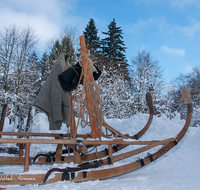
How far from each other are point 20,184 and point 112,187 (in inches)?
41.5

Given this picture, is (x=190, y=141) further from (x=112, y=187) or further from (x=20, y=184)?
(x=20, y=184)

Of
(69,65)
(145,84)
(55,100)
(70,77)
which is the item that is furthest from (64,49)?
(55,100)

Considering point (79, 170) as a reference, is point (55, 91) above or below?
above

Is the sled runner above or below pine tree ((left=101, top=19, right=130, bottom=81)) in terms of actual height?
below

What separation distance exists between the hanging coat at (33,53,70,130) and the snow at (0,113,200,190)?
2.68ft

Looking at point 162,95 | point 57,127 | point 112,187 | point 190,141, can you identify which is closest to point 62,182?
point 112,187

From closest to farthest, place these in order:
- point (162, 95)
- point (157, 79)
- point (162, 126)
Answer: point (162, 126) → point (162, 95) → point (157, 79)

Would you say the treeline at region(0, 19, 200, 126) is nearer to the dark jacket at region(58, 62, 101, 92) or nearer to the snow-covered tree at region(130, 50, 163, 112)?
the snow-covered tree at region(130, 50, 163, 112)

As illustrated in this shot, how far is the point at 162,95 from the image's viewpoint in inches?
488

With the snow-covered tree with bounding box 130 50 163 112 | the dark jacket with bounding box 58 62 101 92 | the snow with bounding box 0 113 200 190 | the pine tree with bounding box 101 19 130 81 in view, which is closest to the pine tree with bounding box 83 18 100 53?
the pine tree with bounding box 101 19 130 81

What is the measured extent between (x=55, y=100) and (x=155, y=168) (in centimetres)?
219

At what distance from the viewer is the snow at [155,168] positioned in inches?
78.3

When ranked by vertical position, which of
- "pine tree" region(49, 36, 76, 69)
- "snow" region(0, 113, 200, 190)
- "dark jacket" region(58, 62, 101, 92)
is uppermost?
"pine tree" region(49, 36, 76, 69)

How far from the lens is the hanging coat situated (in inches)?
113
